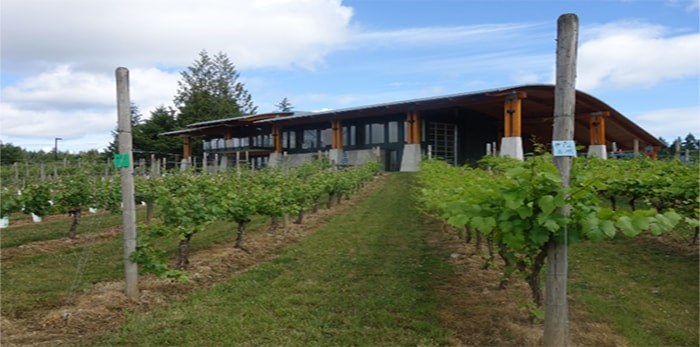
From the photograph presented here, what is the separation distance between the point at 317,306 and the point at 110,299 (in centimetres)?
222

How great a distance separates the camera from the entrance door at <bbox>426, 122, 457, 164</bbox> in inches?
1276

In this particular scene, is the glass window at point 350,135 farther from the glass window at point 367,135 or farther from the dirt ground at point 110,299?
the dirt ground at point 110,299

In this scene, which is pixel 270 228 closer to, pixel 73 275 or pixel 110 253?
pixel 110 253

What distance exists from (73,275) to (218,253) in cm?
207

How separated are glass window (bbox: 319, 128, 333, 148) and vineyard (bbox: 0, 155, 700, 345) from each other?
24.4 m

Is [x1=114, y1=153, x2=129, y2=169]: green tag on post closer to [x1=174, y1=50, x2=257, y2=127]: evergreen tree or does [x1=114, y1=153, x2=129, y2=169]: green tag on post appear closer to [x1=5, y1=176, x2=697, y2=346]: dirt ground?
[x1=5, y1=176, x2=697, y2=346]: dirt ground

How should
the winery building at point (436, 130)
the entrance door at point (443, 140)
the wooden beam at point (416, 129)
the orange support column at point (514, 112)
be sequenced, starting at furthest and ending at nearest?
the entrance door at point (443, 140) → the wooden beam at point (416, 129) → the winery building at point (436, 130) → the orange support column at point (514, 112)

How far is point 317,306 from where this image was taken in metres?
5.13

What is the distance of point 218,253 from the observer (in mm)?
8039

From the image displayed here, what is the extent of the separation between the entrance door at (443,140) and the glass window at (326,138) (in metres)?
7.62

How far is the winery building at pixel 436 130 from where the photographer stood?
88.1 ft

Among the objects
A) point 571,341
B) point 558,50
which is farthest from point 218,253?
point 558,50

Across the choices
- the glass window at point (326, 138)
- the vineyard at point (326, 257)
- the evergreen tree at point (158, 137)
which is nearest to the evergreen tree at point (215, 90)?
the evergreen tree at point (158, 137)

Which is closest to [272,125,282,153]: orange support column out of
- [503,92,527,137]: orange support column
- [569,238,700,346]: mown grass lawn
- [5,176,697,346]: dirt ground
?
[503,92,527,137]: orange support column
